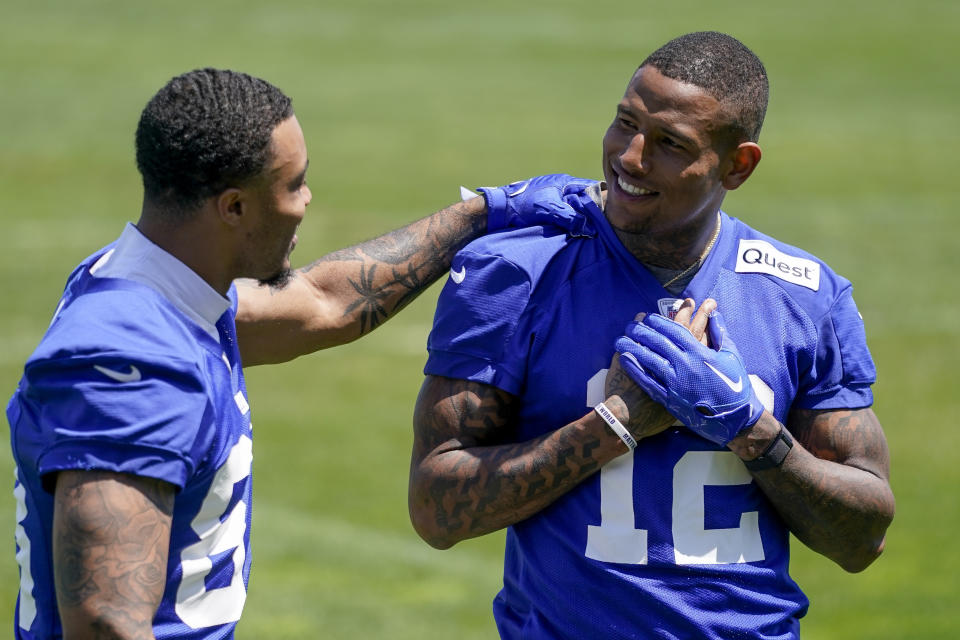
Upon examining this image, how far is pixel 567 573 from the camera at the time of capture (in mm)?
3541

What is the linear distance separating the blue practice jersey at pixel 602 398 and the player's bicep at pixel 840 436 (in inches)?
1.4

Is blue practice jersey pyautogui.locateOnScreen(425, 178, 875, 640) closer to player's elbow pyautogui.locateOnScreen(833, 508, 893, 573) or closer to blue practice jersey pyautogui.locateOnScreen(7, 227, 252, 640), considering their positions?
player's elbow pyautogui.locateOnScreen(833, 508, 893, 573)

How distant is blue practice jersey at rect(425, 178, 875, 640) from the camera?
11.5 ft

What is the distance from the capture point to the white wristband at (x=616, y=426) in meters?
3.41

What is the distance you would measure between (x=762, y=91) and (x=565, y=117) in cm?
1601

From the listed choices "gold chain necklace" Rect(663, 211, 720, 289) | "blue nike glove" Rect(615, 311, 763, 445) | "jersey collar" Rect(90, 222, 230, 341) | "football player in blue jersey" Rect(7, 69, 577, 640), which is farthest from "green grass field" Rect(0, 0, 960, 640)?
"jersey collar" Rect(90, 222, 230, 341)

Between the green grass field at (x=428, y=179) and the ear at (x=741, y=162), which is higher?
the ear at (x=741, y=162)

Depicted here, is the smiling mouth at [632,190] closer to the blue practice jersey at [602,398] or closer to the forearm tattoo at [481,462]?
the blue practice jersey at [602,398]

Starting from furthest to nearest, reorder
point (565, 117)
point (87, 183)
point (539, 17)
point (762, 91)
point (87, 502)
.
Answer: point (539, 17)
point (565, 117)
point (87, 183)
point (762, 91)
point (87, 502)

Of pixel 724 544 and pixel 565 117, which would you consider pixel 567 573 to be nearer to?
pixel 724 544

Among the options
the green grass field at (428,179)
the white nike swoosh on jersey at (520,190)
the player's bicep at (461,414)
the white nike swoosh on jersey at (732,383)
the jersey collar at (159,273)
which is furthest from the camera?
the green grass field at (428,179)

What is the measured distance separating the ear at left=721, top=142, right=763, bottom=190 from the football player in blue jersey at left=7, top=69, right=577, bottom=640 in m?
1.25

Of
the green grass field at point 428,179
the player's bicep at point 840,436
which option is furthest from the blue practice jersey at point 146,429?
the green grass field at point 428,179

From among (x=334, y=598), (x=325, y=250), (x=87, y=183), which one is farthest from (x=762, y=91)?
(x=87, y=183)
